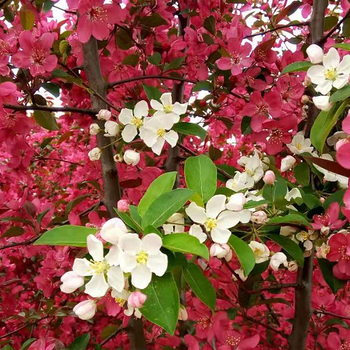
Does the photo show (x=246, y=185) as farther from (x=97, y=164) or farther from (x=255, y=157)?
(x=97, y=164)

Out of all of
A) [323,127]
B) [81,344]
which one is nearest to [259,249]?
[323,127]

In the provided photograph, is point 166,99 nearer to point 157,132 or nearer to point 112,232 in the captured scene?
point 157,132

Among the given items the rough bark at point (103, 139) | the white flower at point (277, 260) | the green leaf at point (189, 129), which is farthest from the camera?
the rough bark at point (103, 139)

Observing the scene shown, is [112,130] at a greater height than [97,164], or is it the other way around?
[112,130]

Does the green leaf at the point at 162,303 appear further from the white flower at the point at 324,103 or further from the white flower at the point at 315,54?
the white flower at the point at 315,54

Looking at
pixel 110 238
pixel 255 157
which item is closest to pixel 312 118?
pixel 255 157

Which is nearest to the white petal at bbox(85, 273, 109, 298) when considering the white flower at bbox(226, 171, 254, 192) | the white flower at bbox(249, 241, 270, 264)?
the white flower at bbox(249, 241, 270, 264)

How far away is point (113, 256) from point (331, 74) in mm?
562

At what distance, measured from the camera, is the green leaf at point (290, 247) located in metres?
0.95

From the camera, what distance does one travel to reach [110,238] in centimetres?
63

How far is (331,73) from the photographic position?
86cm

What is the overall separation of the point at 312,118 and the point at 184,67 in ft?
1.87

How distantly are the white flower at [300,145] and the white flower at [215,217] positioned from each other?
54 cm

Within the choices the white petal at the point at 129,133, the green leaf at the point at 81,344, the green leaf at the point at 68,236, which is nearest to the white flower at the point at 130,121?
the white petal at the point at 129,133
